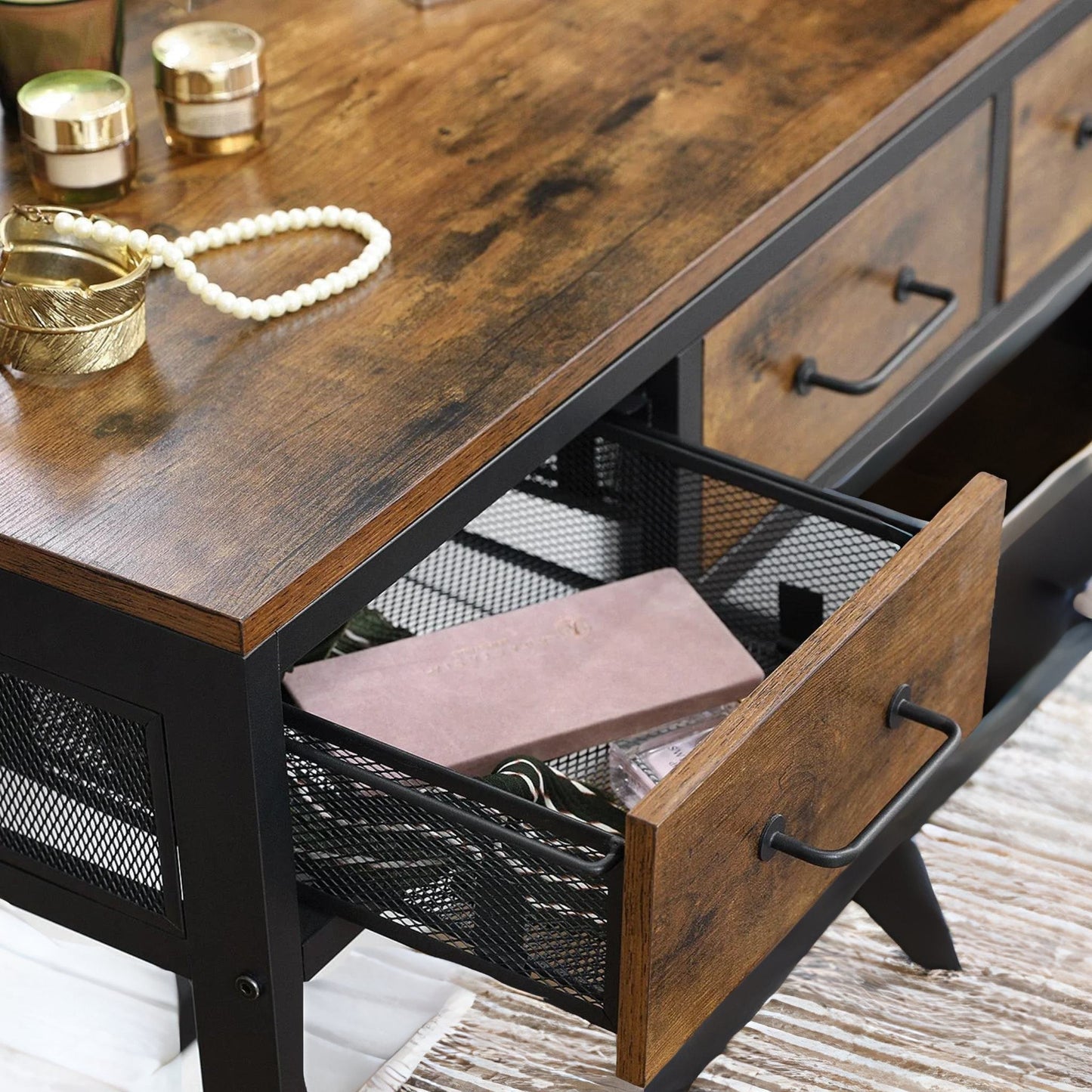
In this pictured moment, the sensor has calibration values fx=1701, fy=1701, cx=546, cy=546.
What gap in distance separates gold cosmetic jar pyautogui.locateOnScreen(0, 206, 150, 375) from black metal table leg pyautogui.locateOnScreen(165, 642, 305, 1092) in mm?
206

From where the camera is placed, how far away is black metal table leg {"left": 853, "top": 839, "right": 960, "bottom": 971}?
3.91ft

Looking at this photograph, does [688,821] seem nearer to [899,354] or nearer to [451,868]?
[451,868]

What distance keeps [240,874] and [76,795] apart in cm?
12

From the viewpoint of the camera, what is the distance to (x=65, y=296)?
84 cm

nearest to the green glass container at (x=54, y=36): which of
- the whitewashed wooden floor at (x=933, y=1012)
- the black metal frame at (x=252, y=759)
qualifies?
the black metal frame at (x=252, y=759)

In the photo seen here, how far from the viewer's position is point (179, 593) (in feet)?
2.33

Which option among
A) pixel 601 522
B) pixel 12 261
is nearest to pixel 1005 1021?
pixel 601 522

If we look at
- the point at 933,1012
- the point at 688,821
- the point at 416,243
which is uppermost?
the point at 416,243

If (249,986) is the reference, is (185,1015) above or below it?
below

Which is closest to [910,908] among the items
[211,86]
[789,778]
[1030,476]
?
[1030,476]

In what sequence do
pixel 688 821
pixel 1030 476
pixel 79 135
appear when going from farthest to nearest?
pixel 1030 476 → pixel 79 135 → pixel 688 821

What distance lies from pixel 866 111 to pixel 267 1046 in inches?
27.4

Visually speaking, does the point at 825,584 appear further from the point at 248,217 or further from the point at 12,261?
the point at 12,261

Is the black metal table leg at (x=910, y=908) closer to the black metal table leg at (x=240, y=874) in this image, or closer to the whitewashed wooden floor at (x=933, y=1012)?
the whitewashed wooden floor at (x=933, y=1012)
